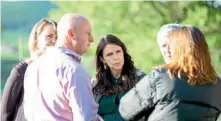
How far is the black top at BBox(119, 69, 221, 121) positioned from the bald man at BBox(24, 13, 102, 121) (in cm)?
21

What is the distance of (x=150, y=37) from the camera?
6.29 meters

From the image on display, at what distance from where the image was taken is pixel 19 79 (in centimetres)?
340

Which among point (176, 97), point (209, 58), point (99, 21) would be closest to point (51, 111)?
point (176, 97)

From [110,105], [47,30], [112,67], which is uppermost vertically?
[47,30]

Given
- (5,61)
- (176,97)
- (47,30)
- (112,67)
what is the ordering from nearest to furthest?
(176,97) → (47,30) → (112,67) → (5,61)

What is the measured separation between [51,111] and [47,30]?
3.46 feet

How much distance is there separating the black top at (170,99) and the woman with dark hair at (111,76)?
3.60 feet

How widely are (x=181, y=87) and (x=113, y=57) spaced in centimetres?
138

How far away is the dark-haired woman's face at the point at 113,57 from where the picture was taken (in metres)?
3.71

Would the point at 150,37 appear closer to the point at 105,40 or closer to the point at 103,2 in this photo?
the point at 103,2

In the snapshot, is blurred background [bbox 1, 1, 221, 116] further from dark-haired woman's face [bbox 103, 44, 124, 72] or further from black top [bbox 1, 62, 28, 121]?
black top [bbox 1, 62, 28, 121]

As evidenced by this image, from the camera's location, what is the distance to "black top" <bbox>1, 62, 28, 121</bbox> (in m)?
3.39

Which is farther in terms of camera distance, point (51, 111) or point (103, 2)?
point (103, 2)

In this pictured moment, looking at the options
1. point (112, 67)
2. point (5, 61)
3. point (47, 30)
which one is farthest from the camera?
point (5, 61)
